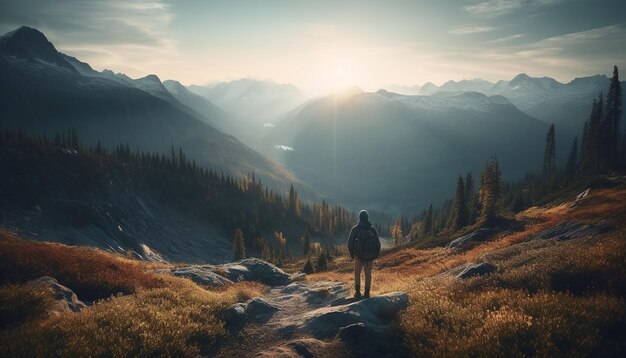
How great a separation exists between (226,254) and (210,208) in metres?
45.9

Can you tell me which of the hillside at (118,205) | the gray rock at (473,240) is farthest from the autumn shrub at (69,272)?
the hillside at (118,205)

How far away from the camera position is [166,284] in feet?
61.1

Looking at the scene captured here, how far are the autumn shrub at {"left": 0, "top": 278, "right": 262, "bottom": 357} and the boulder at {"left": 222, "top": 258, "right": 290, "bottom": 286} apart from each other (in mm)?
19713

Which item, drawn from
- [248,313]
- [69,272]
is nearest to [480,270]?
[248,313]

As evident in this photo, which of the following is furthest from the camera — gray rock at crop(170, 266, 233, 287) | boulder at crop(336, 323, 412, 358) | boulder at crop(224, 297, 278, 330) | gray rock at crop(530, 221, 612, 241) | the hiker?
gray rock at crop(170, 266, 233, 287)

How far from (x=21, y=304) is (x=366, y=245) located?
13.6m

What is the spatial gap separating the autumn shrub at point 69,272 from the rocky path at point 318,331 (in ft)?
20.5

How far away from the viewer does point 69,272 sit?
16.5 m

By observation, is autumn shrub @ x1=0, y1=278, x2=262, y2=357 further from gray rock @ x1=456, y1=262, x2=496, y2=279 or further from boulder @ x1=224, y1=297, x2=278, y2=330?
gray rock @ x1=456, y1=262, x2=496, y2=279

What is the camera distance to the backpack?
1641cm

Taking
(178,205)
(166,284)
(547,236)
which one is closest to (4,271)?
(166,284)

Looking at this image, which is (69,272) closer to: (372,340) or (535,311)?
(372,340)

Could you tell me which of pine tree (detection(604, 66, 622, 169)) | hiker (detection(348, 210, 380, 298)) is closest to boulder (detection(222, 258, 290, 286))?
hiker (detection(348, 210, 380, 298))

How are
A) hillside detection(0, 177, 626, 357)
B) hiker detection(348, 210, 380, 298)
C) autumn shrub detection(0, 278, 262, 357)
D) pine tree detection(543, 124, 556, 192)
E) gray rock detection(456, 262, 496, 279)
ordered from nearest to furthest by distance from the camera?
hillside detection(0, 177, 626, 357) < autumn shrub detection(0, 278, 262, 357) < hiker detection(348, 210, 380, 298) < gray rock detection(456, 262, 496, 279) < pine tree detection(543, 124, 556, 192)
